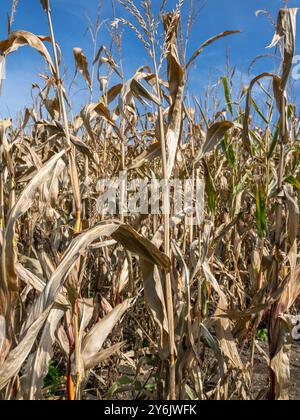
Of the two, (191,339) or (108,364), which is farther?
(108,364)

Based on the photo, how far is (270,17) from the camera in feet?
4.80

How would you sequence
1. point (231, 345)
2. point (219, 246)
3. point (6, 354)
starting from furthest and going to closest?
point (219, 246) < point (231, 345) < point (6, 354)

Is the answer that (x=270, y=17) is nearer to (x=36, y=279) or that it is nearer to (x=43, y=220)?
(x=36, y=279)

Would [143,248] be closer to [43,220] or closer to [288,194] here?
[288,194]

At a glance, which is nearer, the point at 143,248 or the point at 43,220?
the point at 143,248

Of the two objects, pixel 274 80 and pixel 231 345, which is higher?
pixel 274 80

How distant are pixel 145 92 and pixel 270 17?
51 cm

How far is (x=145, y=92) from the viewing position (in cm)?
142

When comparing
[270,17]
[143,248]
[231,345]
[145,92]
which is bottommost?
[231,345]
